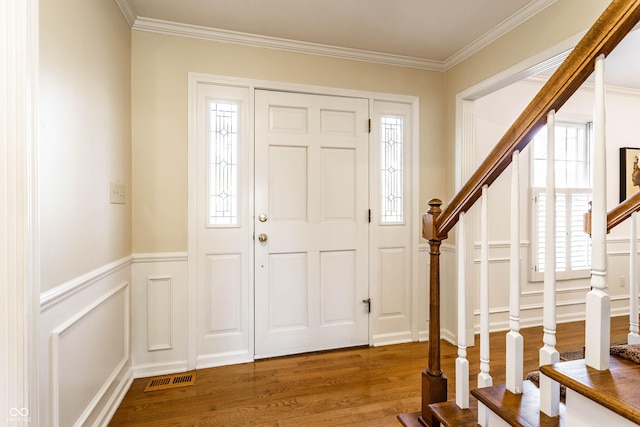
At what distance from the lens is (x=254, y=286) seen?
2457 millimetres

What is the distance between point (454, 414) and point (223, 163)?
208 centimetres

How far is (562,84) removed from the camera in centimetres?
90

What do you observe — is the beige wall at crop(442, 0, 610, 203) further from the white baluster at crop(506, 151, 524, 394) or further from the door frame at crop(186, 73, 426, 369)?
the white baluster at crop(506, 151, 524, 394)

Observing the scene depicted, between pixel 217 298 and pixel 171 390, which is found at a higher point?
pixel 217 298

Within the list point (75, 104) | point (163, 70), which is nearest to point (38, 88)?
point (75, 104)

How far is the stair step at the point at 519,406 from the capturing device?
924 mm

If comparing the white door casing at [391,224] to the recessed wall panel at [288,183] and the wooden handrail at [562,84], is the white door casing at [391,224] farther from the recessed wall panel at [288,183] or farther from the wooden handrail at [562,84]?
the wooden handrail at [562,84]

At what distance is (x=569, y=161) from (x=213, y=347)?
3.90 m

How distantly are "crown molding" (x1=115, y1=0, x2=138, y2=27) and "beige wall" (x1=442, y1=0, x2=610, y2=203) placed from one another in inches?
99.3

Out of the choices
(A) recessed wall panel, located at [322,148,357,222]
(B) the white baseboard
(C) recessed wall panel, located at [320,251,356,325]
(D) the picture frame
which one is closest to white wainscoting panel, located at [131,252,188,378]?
(C) recessed wall panel, located at [320,251,356,325]

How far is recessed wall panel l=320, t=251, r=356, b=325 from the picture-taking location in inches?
103

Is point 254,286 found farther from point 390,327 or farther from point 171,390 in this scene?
point 390,327

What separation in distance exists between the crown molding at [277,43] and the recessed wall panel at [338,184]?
2.59 feet

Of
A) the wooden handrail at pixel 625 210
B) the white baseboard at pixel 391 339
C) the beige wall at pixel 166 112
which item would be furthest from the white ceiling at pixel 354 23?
the white baseboard at pixel 391 339
